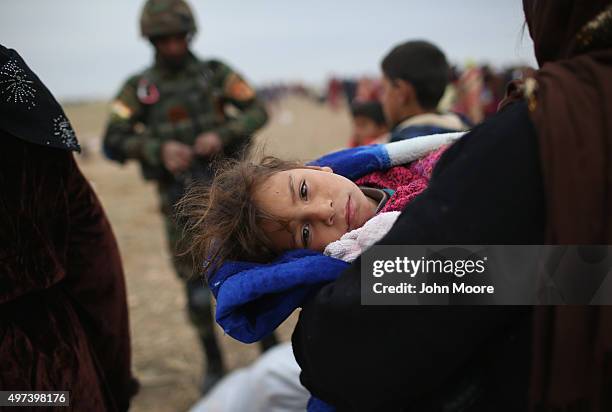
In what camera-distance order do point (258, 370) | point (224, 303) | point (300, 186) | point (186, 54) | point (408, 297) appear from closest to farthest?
point (408, 297), point (224, 303), point (300, 186), point (258, 370), point (186, 54)

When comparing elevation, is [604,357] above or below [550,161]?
below

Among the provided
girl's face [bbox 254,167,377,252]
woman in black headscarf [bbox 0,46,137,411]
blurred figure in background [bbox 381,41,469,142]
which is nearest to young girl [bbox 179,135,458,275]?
girl's face [bbox 254,167,377,252]

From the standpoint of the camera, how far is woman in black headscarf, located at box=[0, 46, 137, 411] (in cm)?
166

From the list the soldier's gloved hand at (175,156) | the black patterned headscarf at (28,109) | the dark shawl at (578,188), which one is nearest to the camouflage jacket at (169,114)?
the soldier's gloved hand at (175,156)

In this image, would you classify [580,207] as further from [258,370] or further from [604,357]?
[258,370]

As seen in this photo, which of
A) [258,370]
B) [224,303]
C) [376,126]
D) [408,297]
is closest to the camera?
[408,297]

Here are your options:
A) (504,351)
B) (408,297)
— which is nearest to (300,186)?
(408,297)

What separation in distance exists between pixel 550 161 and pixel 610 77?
0.18m

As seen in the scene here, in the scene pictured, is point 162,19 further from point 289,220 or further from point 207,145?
point 289,220

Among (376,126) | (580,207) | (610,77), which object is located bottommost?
(376,126)

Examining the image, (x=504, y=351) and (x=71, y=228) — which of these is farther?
(x=71, y=228)

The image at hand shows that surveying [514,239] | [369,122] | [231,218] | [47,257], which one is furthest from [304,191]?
[369,122]

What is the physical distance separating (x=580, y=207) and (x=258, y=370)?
2.46 m

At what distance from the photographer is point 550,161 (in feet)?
2.64
